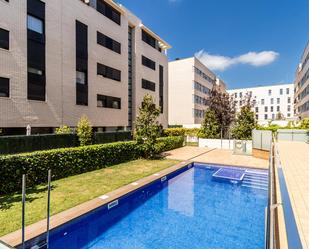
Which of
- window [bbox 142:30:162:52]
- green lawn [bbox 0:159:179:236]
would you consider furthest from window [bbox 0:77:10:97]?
window [bbox 142:30:162:52]

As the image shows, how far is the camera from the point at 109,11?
2461 cm

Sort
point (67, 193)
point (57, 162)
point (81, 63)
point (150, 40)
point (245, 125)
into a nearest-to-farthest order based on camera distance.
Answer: point (67, 193)
point (57, 162)
point (81, 63)
point (245, 125)
point (150, 40)

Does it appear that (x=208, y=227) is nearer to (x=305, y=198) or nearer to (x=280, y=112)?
(x=305, y=198)

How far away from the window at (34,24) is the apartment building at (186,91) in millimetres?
31843

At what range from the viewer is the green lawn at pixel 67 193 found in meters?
6.63

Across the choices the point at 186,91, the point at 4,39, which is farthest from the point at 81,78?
Answer: the point at 186,91

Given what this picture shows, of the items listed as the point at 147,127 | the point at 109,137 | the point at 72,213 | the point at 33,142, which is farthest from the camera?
the point at 109,137

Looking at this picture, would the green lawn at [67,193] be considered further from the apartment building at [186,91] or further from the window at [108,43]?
the apartment building at [186,91]

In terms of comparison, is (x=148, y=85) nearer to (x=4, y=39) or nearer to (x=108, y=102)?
(x=108, y=102)

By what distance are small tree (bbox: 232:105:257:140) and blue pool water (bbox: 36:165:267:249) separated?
16.5 metres

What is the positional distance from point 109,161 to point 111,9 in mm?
19906

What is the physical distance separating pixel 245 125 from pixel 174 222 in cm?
2248

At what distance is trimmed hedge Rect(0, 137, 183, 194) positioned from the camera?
887cm

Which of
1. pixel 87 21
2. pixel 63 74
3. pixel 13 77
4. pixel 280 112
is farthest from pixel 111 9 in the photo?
pixel 280 112
